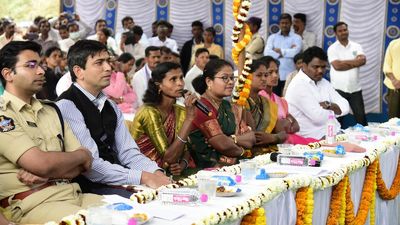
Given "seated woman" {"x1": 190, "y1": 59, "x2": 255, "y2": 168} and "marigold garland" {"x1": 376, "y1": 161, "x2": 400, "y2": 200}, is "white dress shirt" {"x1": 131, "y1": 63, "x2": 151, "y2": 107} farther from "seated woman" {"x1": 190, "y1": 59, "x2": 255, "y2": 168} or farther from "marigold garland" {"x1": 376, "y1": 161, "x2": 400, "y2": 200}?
"marigold garland" {"x1": 376, "y1": 161, "x2": 400, "y2": 200}

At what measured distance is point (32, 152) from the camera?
9.66ft

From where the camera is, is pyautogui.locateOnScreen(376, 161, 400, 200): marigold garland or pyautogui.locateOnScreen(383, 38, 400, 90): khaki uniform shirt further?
pyautogui.locateOnScreen(383, 38, 400, 90): khaki uniform shirt

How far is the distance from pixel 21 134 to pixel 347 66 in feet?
21.5

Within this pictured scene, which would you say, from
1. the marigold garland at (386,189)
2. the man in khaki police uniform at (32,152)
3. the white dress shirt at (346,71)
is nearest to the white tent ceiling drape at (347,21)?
the white dress shirt at (346,71)

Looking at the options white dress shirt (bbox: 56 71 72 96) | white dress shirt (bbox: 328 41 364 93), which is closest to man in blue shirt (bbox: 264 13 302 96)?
white dress shirt (bbox: 328 41 364 93)

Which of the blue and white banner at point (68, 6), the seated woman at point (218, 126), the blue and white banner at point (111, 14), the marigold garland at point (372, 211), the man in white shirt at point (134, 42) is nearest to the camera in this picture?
the marigold garland at point (372, 211)

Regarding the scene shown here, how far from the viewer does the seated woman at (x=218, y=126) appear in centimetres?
459

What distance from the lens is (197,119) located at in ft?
15.0

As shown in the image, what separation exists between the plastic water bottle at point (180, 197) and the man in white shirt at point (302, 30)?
7328 mm

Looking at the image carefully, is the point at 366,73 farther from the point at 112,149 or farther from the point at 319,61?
the point at 112,149

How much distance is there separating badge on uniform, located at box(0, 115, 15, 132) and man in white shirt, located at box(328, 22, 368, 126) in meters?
6.45

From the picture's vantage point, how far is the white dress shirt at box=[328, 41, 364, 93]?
29.5 feet

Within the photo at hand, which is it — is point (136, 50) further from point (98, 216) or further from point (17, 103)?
point (98, 216)

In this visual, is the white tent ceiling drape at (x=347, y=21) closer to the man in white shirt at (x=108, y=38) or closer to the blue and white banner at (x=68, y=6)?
the man in white shirt at (x=108, y=38)
